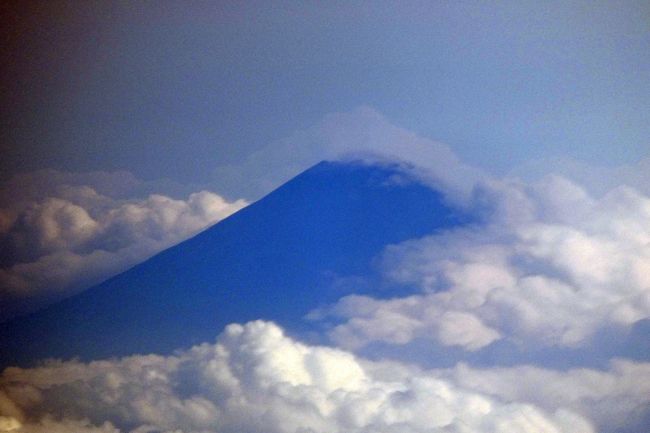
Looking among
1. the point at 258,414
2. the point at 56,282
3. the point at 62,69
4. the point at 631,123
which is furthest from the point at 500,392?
the point at 62,69

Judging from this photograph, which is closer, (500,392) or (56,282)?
(500,392)

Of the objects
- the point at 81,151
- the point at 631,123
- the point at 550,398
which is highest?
the point at 81,151

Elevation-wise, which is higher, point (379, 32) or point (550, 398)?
point (379, 32)

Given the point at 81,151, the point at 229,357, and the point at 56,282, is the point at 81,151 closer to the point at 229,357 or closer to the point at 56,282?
the point at 56,282

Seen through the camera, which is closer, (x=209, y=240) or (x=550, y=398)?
(x=550, y=398)

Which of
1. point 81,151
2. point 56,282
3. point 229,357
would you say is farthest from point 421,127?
point 56,282

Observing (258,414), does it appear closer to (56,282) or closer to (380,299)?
(380,299)
